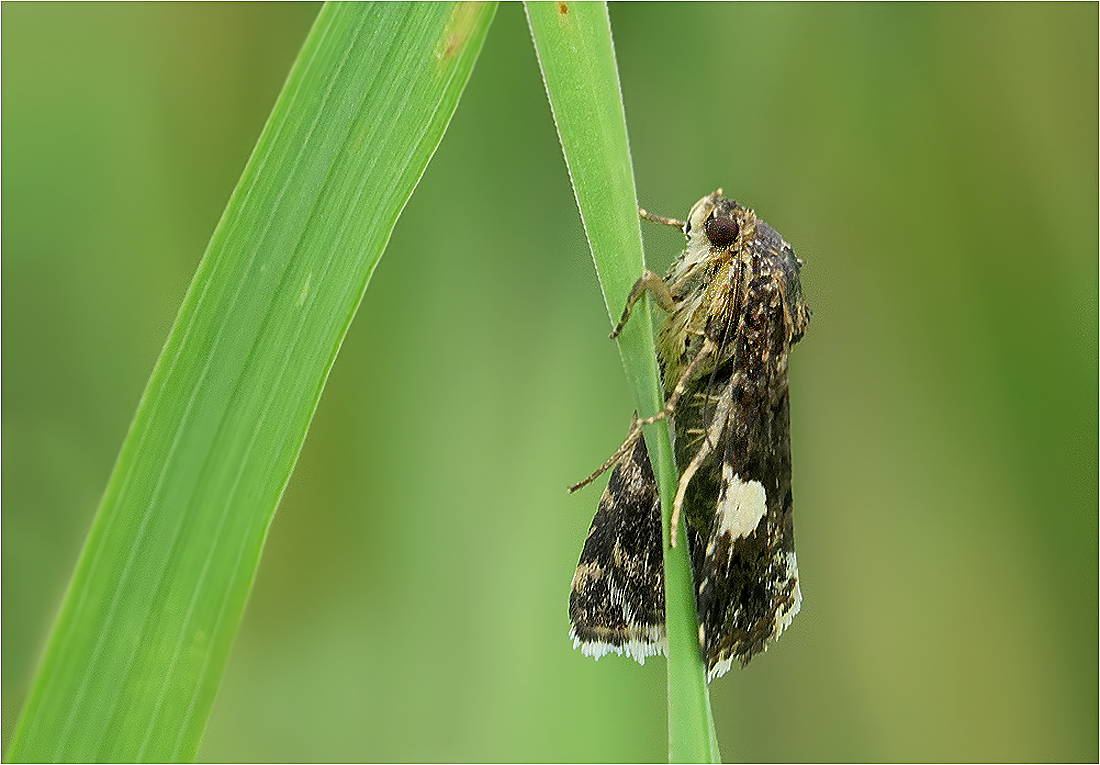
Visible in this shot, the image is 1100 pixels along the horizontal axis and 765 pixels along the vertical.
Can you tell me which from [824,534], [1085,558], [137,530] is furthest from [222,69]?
[1085,558]

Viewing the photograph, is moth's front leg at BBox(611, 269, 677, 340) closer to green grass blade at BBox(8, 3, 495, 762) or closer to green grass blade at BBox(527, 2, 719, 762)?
green grass blade at BBox(527, 2, 719, 762)

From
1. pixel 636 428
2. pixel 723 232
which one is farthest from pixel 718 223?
pixel 636 428

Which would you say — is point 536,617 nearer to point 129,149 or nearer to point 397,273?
point 397,273

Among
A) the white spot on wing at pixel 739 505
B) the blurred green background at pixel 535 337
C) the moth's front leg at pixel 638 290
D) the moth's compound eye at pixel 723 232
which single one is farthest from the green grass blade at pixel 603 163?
the blurred green background at pixel 535 337

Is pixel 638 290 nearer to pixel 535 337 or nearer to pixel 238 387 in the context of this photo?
pixel 238 387

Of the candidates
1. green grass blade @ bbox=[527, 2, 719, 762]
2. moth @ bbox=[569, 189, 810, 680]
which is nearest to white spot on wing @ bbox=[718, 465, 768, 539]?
moth @ bbox=[569, 189, 810, 680]

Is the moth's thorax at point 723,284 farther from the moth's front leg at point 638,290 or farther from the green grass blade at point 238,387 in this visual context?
the green grass blade at point 238,387
